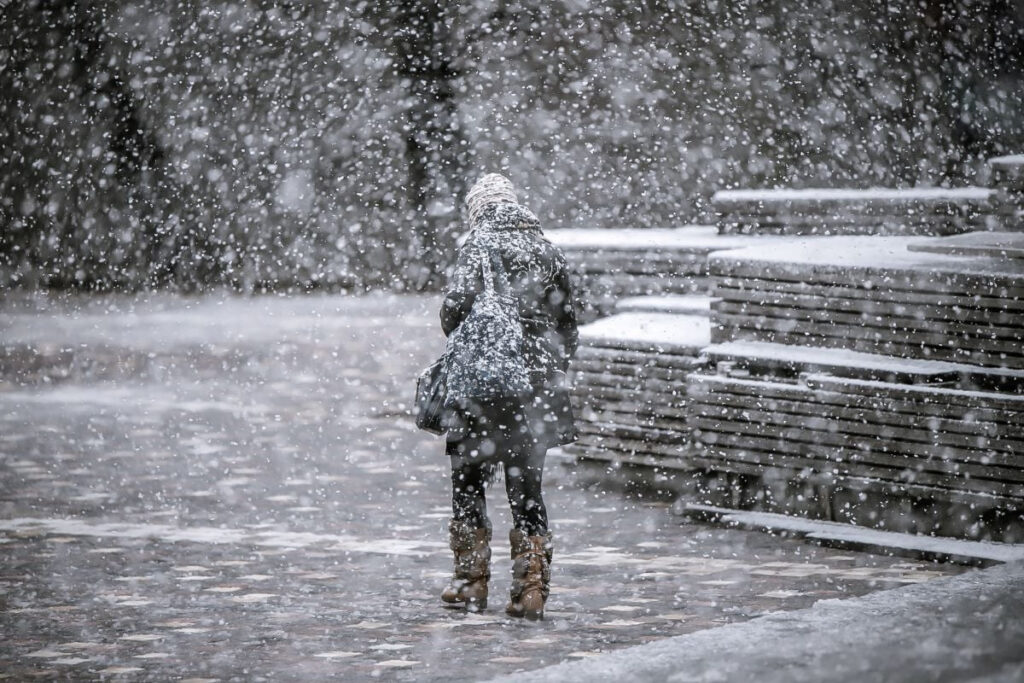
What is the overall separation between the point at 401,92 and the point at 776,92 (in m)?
5.28

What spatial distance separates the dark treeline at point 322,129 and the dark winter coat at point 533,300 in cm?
1343

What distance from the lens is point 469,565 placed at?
22.4 ft

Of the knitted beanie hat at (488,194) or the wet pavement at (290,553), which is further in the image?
the knitted beanie hat at (488,194)

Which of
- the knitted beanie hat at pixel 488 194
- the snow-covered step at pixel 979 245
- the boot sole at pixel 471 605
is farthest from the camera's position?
the snow-covered step at pixel 979 245

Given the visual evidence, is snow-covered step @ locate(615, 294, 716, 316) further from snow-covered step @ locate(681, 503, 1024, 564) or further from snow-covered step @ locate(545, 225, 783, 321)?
snow-covered step @ locate(681, 503, 1024, 564)

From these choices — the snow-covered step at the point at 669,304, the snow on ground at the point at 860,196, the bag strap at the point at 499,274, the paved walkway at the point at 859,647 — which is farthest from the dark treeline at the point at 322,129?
the paved walkway at the point at 859,647

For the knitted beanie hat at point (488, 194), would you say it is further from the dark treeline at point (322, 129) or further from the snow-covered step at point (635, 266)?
the dark treeline at point (322, 129)

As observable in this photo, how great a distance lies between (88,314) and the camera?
1922 centimetres

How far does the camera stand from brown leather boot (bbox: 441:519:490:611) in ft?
22.3

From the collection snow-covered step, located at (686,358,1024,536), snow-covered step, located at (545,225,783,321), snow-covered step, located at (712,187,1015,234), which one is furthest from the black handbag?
snow-covered step, located at (712,187,1015,234)

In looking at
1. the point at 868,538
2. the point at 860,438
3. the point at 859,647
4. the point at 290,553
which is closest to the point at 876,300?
the point at 860,438

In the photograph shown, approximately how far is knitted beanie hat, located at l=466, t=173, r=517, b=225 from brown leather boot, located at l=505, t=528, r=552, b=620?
1375 millimetres

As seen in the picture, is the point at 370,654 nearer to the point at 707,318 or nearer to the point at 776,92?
the point at 707,318

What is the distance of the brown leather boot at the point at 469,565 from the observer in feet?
22.3
